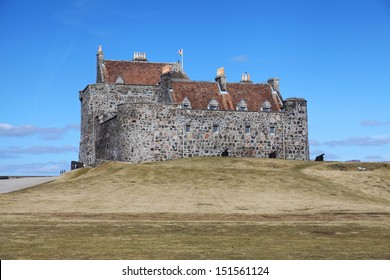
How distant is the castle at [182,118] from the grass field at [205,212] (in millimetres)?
5022

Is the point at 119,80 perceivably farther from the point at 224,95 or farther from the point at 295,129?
the point at 295,129

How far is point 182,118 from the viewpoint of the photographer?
79.9m

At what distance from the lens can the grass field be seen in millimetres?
28031

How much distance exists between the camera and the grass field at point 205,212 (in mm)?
28031

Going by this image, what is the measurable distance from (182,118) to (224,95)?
8.88 metres

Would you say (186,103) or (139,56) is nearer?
(186,103)

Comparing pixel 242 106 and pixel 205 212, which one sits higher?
pixel 242 106

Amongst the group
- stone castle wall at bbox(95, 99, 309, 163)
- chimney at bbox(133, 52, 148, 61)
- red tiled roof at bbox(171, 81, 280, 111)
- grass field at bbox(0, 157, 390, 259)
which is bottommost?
grass field at bbox(0, 157, 390, 259)

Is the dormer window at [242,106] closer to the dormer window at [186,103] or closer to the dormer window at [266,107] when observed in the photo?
the dormer window at [266,107]

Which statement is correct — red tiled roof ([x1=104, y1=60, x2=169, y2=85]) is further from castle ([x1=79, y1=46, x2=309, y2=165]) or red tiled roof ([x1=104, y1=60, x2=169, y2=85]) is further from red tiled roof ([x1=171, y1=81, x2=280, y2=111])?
red tiled roof ([x1=171, y1=81, x2=280, y2=111])

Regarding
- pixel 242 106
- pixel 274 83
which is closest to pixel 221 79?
pixel 242 106

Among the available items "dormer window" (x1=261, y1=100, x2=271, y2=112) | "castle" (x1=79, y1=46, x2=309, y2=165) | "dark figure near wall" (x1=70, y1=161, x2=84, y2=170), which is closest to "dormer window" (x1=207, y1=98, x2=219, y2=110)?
"castle" (x1=79, y1=46, x2=309, y2=165)

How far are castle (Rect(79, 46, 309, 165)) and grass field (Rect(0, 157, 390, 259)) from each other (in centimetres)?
502

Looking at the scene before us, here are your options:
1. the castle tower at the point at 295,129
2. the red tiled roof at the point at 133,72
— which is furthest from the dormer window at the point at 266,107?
the red tiled roof at the point at 133,72
